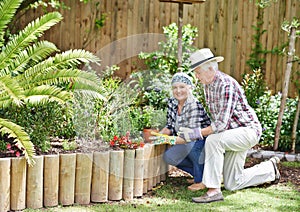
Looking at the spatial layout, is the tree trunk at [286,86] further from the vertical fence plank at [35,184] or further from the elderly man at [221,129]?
the vertical fence plank at [35,184]

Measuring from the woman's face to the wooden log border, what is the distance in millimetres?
558

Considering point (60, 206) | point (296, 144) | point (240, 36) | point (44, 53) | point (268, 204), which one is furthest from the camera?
point (240, 36)

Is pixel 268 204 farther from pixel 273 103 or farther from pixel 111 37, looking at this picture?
pixel 111 37

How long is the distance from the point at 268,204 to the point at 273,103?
2.74m

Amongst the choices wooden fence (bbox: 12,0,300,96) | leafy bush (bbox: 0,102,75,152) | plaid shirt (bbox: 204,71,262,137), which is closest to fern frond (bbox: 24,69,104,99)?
leafy bush (bbox: 0,102,75,152)

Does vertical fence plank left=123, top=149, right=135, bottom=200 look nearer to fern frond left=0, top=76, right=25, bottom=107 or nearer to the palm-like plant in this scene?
the palm-like plant

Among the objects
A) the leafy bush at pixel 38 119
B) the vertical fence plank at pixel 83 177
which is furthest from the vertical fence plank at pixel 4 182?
the vertical fence plank at pixel 83 177

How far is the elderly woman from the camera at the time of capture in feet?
17.4

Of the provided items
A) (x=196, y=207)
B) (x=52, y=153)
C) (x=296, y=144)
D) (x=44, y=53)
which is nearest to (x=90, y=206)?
(x=52, y=153)

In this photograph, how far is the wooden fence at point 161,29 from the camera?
838 centimetres

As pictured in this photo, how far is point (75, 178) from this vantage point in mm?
4734

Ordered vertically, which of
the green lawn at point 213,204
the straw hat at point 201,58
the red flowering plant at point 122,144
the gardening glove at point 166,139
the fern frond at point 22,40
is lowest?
the green lawn at point 213,204

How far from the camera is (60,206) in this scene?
4656 mm

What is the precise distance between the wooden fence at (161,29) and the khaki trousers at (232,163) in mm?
3197
